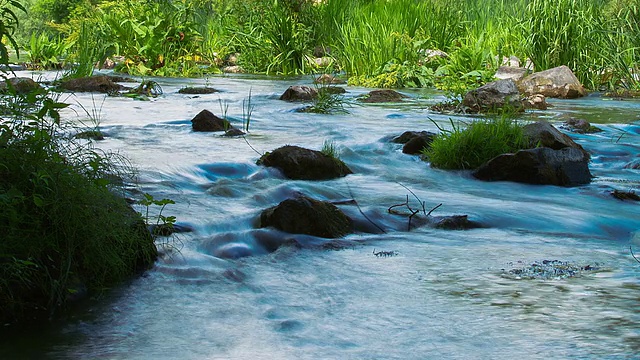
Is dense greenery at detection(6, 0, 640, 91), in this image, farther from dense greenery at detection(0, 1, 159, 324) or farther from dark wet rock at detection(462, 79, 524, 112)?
dense greenery at detection(0, 1, 159, 324)

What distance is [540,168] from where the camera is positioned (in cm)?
598

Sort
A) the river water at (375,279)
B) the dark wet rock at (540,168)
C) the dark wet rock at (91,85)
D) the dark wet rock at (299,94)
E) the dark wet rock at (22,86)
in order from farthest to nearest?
the dark wet rock at (91,85)
the dark wet rock at (299,94)
the dark wet rock at (540,168)
the dark wet rock at (22,86)
the river water at (375,279)

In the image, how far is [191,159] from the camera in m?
6.26

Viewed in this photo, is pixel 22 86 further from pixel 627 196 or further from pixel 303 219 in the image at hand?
pixel 627 196

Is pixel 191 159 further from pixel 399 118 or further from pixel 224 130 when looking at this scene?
pixel 399 118

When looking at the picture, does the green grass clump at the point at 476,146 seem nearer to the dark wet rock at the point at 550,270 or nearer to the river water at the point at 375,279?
the river water at the point at 375,279

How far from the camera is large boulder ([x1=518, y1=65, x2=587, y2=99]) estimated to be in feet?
39.1

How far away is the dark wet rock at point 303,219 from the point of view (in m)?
4.25

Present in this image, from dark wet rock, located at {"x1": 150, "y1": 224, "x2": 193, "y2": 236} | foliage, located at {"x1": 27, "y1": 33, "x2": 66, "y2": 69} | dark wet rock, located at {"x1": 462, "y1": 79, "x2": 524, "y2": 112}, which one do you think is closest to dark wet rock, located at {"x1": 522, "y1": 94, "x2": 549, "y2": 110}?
dark wet rock, located at {"x1": 462, "y1": 79, "x2": 524, "y2": 112}

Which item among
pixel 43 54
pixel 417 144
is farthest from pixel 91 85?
pixel 43 54

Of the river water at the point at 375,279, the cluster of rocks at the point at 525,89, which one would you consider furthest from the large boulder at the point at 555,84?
the river water at the point at 375,279

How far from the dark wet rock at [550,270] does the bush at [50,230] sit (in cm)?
174

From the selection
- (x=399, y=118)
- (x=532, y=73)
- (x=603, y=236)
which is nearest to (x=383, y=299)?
(x=603, y=236)

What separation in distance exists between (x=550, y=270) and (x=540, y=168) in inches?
90.5
